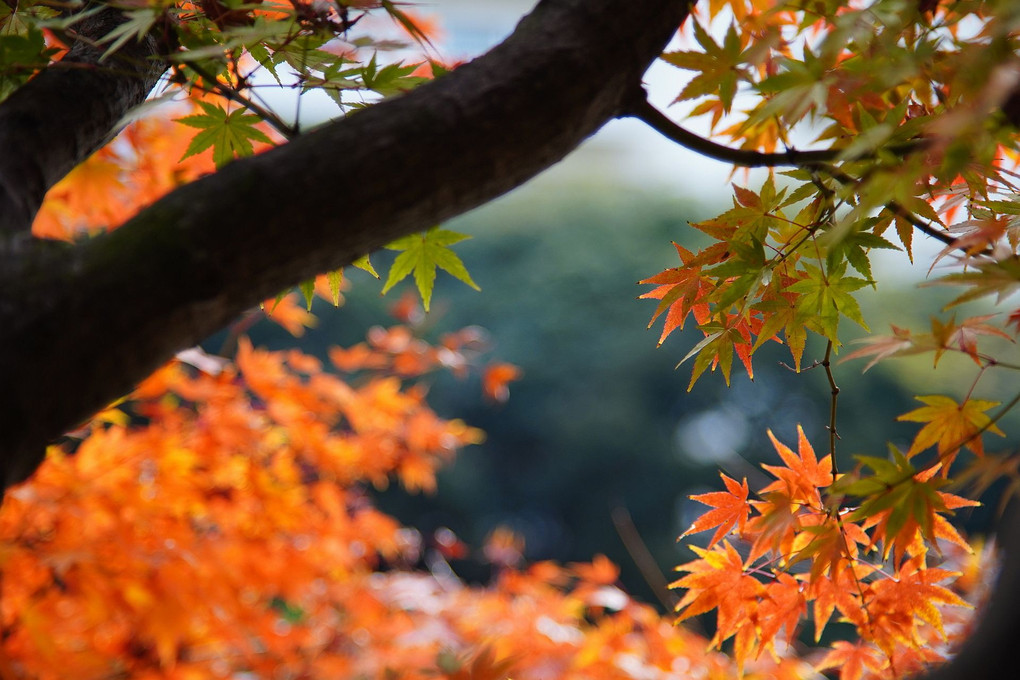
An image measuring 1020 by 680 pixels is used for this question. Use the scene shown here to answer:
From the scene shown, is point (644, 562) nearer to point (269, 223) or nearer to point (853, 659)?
point (853, 659)

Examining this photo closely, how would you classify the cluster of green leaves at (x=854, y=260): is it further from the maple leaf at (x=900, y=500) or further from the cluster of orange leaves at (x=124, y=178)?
the cluster of orange leaves at (x=124, y=178)

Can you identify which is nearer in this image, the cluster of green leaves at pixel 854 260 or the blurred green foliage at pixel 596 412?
the cluster of green leaves at pixel 854 260

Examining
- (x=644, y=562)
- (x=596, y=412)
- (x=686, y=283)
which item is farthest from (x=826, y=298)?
(x=596, y=412)

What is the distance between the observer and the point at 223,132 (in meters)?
0.86

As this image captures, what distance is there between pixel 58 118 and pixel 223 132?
0.21 meters

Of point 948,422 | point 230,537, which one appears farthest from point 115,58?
point 230,537

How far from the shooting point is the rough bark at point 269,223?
18.2 inches

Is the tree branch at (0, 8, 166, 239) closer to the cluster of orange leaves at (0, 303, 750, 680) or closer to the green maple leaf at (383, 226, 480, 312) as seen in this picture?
the green maple leaf at (383, 226, 480, 312)

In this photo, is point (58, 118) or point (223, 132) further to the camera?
point (223, 132)

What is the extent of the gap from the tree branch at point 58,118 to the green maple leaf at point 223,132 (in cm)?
7

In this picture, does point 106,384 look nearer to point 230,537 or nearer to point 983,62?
point 983,62

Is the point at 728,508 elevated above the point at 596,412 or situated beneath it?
elevated above

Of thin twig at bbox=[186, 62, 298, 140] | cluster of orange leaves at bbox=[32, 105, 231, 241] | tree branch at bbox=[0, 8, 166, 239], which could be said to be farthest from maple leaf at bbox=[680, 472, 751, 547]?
cluster of orange leaves at bbox=[32, 105, 231, 241]

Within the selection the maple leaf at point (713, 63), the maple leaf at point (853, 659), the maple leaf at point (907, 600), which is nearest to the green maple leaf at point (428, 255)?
the maple leaf at point (713, 63)
